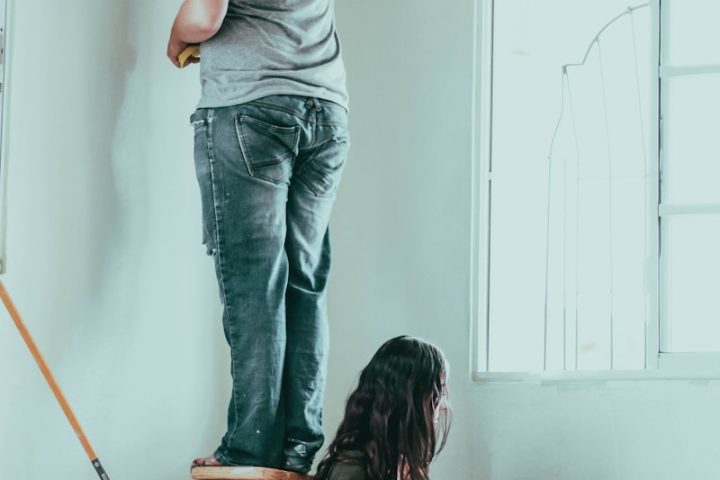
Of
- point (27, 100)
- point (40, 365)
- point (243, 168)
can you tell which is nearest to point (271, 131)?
point (243, 168)

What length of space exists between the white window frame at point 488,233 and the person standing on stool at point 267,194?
584 millimetres

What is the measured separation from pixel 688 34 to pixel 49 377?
169cm

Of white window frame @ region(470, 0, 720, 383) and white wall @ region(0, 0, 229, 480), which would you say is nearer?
white wall @ region(0, 0, 229, 480)

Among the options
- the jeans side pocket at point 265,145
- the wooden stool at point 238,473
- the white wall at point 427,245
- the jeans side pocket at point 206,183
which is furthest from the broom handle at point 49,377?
the white wall at point 427,245

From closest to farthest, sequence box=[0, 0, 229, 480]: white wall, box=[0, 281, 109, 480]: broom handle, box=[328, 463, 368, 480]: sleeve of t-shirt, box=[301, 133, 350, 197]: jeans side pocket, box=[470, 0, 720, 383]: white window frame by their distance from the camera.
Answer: box=[0, 281, 109, 480]: broom handle < box=[0, 0, 229, 480]: white wall < box=[328, 463, 368, 480]: sleeve of t-shirt < box=[301, 133, 350, 197]: jeans side pocket < box=[470, 0, 720, 383]: white window frame

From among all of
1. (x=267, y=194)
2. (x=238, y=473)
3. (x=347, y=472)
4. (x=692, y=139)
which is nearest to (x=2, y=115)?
(x=267, y=194)

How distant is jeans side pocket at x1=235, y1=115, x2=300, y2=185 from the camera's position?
89.4 inches

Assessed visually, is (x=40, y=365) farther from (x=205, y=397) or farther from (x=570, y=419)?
(x=570, y=419)

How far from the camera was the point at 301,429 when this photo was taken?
7.74ft

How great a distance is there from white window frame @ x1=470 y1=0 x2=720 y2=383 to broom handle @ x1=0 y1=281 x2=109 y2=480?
1.05m

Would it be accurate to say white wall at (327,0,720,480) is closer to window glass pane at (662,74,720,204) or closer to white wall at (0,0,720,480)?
white wall at (0,0,720,480)

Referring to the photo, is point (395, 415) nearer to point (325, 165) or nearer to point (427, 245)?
point (325, 165)

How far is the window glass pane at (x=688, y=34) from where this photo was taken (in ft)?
9.36

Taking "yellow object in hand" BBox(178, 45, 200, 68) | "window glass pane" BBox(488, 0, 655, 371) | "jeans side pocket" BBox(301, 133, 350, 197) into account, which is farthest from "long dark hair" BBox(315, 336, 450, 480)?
"yellow object in hand" BBox(178, 45, 200, 68)
